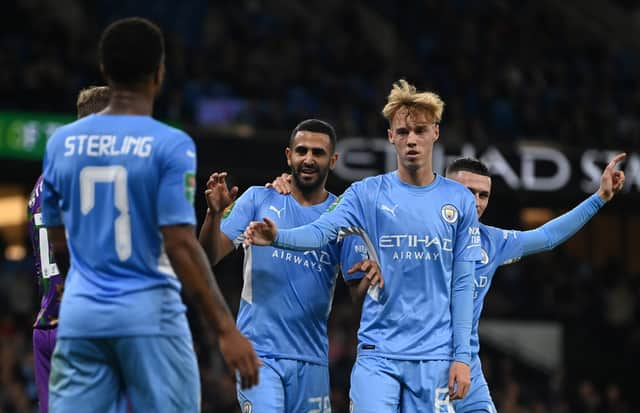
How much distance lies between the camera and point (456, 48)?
22.6m

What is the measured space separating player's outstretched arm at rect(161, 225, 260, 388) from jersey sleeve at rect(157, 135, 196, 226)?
0.04 meters

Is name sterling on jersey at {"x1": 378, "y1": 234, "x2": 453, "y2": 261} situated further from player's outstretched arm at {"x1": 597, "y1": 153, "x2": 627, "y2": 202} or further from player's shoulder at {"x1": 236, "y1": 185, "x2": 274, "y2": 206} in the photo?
player's outstretched arm at {"x1": 597, "y1": 153, "x2": 627, "y2": 202}

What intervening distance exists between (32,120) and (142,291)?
459 inches

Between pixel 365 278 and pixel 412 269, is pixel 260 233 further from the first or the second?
pixel 412 269

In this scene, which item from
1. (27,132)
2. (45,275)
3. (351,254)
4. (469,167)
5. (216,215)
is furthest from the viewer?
(27,132)

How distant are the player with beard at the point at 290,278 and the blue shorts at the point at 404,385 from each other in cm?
60

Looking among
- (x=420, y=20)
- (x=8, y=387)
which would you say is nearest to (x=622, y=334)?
(x=420, y=20)

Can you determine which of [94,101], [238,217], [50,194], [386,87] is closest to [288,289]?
[238,217]

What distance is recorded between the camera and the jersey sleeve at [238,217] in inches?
283

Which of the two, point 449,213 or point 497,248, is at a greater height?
point 449,213

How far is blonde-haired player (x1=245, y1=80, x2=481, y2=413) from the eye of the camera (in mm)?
6477

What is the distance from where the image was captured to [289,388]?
7.04m

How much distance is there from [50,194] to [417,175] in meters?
2.56

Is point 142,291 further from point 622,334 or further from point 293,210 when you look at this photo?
point 622,334
